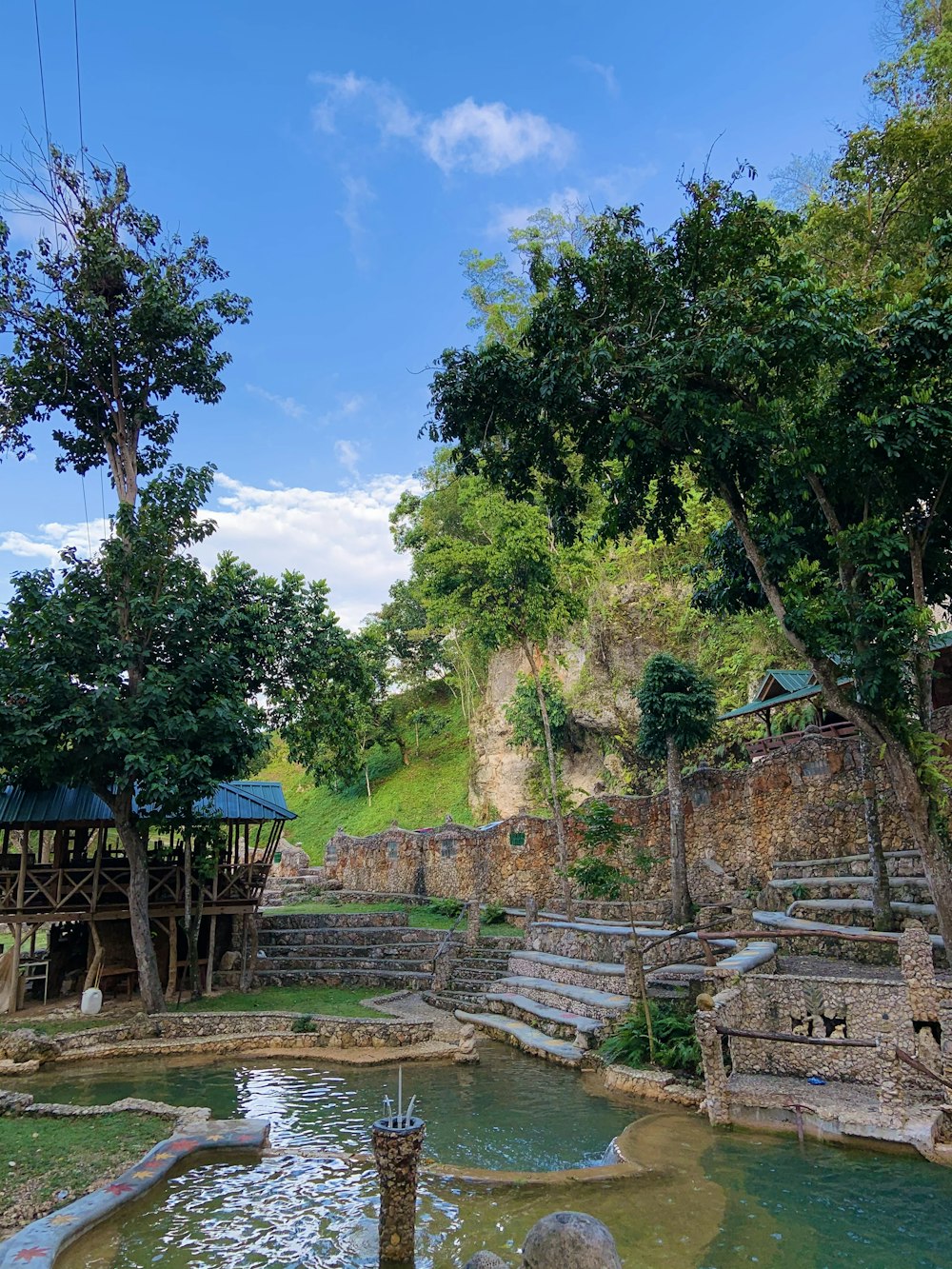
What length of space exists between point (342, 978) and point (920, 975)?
1370 cm

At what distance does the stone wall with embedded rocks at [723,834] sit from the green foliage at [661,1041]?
6.62 m

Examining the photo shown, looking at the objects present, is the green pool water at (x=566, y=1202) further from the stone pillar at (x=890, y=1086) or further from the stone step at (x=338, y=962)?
the stone step at (x=338, y=962)

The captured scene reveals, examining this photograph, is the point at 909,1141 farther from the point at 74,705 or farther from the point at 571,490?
the point at 74,705

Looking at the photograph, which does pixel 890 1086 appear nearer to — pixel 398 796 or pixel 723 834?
pixel 723 834

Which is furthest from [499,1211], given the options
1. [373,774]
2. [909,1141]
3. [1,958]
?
[373,774]

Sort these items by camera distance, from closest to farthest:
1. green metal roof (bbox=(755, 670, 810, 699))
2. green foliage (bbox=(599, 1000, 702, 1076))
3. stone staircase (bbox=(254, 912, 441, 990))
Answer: green foliage (bbox=(599, 1000, 702, 1076)), stone staircase (bbox=(254, 912, 441, 990)), green metal roof (bbox=(755, 670, 810, 699))

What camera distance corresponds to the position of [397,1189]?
231 inches

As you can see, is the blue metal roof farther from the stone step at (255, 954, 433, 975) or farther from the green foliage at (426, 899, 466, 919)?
the green foliage at (426, 899, 466, 919)

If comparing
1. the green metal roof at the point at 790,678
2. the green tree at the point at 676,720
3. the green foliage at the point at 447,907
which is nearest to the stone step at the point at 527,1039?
the green tree at the point at 676,720

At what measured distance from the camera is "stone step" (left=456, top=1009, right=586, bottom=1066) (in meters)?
12.2

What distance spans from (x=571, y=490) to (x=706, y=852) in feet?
38.0

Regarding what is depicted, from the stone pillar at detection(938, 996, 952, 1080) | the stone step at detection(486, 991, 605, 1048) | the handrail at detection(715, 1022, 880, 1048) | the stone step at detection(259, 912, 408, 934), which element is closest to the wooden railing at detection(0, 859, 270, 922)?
the stone step at detection(259, 912, 408, 934)

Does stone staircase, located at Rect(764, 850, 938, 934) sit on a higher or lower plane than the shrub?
higher

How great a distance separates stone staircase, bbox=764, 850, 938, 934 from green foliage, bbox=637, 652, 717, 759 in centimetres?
353
